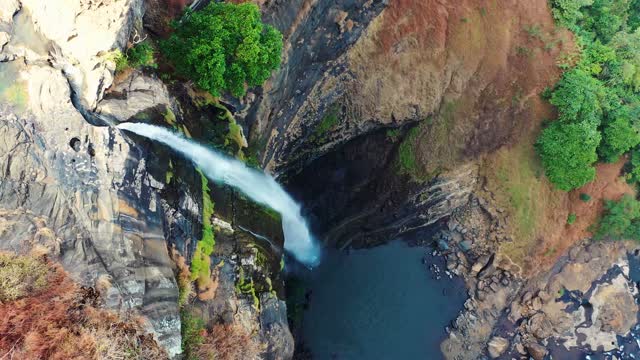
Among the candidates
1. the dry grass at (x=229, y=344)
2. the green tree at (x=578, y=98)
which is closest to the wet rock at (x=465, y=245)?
the green tree at (x=578, y=98)

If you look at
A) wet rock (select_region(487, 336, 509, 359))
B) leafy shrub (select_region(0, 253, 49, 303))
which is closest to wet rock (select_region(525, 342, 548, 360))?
wet rock (select_region(487, 336, 509, 359))

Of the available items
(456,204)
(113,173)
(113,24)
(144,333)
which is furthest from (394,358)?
(113,24)

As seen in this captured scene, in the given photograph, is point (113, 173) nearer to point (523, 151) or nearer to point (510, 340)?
point (523, 151)

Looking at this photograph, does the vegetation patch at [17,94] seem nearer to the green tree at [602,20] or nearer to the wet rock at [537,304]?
the wet rock at [537,304]

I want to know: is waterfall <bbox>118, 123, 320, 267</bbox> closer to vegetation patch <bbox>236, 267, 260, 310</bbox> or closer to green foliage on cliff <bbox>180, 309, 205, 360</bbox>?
vegetation patch <bbox>236, 267, 260, 310</bbox>

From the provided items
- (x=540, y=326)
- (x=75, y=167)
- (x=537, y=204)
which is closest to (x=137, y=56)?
(x=75, y=167)

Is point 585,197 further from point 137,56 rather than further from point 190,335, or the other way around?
point 137,56
